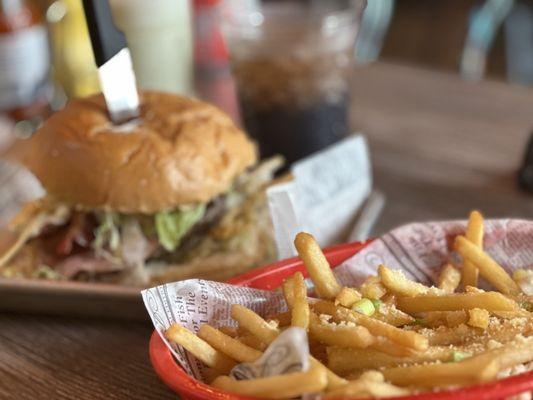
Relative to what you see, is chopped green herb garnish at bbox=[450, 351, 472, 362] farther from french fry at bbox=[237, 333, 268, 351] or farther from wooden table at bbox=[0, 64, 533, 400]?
wooden table at bbox=[0, 64, 533, 400]

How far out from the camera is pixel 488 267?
1.20 m

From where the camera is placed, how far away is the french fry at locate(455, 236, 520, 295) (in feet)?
3.89

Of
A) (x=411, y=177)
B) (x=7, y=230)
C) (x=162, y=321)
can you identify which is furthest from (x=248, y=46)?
(x=162, y=321)

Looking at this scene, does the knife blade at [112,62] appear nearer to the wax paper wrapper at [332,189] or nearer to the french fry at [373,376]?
the wax paper wrapper at [332,189]

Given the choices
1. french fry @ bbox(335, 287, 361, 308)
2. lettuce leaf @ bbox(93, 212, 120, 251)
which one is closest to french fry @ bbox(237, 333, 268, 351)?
french fry @ bbox(335, 287, 361, 308)

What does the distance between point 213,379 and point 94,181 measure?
0.71 m

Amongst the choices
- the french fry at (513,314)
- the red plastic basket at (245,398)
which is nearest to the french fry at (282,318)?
the red plastic basket at (245,398)

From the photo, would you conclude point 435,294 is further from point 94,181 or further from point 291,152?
point 291,152

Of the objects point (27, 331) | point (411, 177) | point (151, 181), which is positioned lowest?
point (411, 177)

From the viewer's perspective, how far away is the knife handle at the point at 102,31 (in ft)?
5.03

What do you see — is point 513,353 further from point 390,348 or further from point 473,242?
point 473,242

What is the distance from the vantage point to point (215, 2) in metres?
3.00

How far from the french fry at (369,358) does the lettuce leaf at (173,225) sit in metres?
0.77

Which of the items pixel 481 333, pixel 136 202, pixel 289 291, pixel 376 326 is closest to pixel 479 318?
Result: pixel 481 333
